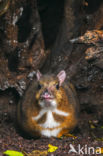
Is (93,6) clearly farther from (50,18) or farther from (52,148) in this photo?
(52,148)

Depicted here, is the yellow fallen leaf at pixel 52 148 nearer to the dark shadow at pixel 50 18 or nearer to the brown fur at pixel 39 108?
the brown fur at pixel 39 108

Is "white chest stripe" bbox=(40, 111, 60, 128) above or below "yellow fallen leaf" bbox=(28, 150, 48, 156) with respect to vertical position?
above

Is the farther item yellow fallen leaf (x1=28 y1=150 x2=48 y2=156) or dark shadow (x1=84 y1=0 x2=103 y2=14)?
dark shadow (x1=84 y1=0 x2=103 y2=14)

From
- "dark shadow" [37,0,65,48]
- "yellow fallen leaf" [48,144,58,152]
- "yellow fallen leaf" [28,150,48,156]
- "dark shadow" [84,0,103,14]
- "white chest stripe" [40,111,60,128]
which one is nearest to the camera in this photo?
"yellow fallen leaf" [28,150,48,156]

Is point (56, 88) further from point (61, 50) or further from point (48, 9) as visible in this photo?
point (48, 9)

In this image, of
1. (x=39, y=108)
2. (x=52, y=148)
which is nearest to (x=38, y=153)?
(x=52, y=148)

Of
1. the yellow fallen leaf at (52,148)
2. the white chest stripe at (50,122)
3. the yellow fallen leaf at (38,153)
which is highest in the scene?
the white chest stripe at (50,122)

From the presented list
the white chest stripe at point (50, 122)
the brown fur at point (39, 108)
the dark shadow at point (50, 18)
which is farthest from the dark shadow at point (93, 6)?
the white chest stripe at point (50, 122)

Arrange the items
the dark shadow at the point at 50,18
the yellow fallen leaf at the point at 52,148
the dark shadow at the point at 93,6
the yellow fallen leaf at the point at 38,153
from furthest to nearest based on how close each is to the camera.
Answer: the dark shadow at the point at 50,18
the dark shadow at the point at 93,6
the yellow fallen leaf at the point at 52,148
the yellow fallen leaf at the point at 38,153

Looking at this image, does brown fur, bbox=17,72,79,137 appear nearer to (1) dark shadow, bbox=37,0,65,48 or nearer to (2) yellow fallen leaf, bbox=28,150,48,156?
(2) yellow fallen leaf, bbox=28,150,48,156

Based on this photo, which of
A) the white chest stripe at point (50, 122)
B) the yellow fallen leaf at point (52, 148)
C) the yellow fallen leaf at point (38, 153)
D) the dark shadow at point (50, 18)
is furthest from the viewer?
the dark shadow at point (50, 18)

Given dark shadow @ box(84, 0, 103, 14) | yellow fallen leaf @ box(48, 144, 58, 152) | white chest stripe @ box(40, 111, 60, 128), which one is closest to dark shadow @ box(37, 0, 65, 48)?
dark shadow @ box(84, 0, 103, 14)
